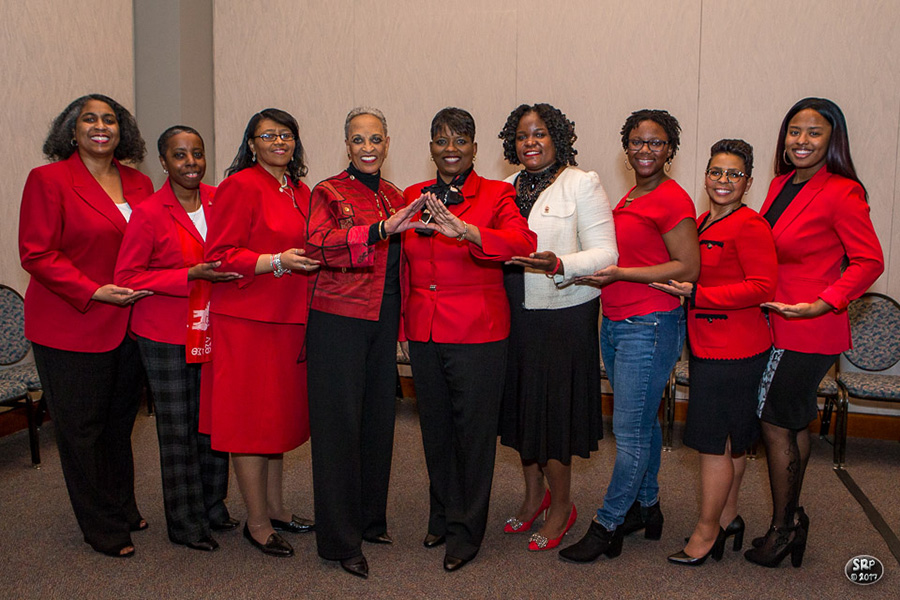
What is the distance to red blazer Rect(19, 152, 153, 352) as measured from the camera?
276 cm

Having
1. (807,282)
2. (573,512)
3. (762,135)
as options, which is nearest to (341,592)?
(573,512)

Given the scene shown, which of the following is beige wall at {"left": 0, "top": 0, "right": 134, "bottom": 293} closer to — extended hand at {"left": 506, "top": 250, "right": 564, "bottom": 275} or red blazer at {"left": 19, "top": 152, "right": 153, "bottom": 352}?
red blazer at {"left": 19, "top": 152, "right": 153, "bottom": 352}

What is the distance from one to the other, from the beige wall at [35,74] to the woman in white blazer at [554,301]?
3.75 meters

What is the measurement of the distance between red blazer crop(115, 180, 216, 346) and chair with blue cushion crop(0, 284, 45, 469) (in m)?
1.68

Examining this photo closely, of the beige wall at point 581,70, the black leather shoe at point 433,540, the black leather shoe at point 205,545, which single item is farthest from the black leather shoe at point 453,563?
the beige wall at point 581,70

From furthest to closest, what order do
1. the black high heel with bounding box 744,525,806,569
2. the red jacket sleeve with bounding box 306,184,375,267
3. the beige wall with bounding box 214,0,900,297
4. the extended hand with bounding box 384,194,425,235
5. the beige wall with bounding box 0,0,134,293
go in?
the beige wall with bounding box 214,0,900,297 → the beige wall with bounding box 0,0,134,293 → the black high heel with bounding box 744,525,806,569 → the red jacket sleeve with bounding box 306,184,375,267 → the extended hand with bounding box 384,194,425,235

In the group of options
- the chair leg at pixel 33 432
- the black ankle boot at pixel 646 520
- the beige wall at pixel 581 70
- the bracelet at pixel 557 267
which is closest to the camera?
the bracelet at pixel 557 267

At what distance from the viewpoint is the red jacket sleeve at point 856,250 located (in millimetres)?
2600

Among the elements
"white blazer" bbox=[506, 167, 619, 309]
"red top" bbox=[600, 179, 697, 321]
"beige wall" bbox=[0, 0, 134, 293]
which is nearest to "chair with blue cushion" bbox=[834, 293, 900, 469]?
"red top" bbox=[600, 179, 697, 321]

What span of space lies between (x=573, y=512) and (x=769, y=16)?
12.4 ft

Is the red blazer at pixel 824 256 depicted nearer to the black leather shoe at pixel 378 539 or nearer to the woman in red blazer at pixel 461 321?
the woman in red blazer at pixel 461 321

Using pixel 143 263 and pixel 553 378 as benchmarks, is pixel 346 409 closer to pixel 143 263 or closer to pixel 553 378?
pixel 553 378

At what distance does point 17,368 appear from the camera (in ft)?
14.5

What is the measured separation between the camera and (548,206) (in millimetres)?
2768
